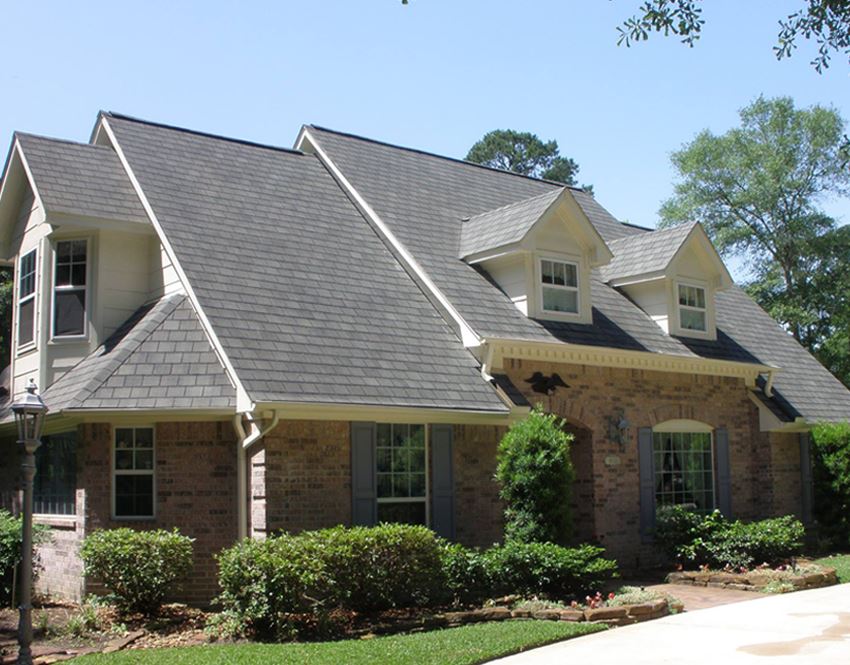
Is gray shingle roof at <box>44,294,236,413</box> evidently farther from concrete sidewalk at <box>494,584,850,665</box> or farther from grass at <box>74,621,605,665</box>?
concrete sidewalk at <box>494,584,850,665</box>

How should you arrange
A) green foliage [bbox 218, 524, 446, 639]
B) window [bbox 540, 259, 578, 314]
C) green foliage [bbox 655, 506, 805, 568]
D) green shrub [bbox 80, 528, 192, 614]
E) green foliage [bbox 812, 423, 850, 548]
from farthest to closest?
1. green foliage [bbox 812, 423, 850, 548]
2. window [bbox 540, 259, 578, 314]
3. green foliage [bbox 655, 506, 805, 568]
4. green shrub [bbox 80, 528, 192, 614]
5. green foliage [bbox 218, 524, 446, 639]

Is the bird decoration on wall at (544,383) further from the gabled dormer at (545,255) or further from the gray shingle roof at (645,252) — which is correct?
the gray shingle roof at (645,252)

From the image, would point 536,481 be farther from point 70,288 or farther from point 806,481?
point 806,481

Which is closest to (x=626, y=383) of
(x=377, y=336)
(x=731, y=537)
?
(x=731, y=537)

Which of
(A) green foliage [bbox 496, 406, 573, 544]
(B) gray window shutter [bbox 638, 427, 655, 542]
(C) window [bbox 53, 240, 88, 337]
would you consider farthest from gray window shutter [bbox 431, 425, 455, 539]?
(C) window [bbox 53, 240, 88, 337]

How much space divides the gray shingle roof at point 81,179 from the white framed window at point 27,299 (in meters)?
1.42

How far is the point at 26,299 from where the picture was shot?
16984 millimetres

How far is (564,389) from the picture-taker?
17141mm

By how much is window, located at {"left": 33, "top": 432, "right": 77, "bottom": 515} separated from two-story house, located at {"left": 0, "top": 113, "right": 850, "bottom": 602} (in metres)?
0.06

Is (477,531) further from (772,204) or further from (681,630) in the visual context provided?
(772,204)

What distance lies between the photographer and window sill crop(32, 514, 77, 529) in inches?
567

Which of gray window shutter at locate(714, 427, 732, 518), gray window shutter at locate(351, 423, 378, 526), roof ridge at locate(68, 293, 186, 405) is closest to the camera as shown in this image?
roof ridge at locate(68, 293, 186, 405)

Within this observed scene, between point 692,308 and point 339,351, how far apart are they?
897cm

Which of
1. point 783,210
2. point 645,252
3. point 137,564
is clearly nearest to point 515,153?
point 783,210
